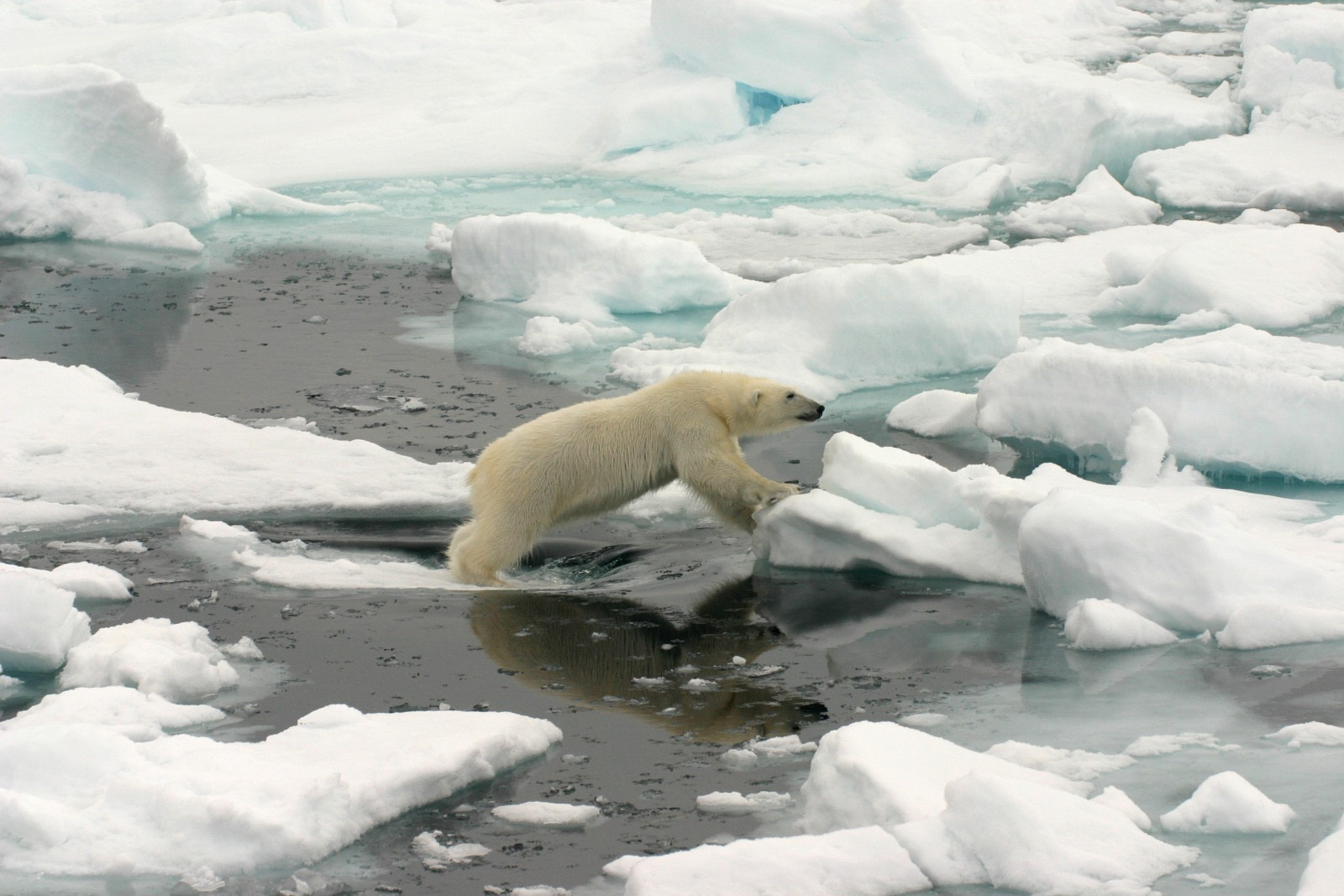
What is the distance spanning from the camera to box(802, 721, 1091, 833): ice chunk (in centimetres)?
287

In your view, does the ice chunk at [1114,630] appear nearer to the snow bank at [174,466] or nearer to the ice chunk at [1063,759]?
the ice chunk at [1063,759]

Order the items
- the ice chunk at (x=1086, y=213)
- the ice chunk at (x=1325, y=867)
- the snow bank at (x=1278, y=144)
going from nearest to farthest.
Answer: the ice chunk at (x=1325, y=867)
the ice chunk at (x=1086, y=213)
the snow bank at (x=1278, y=144)

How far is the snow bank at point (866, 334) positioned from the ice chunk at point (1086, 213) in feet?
12.0

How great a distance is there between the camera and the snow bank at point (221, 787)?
111 inches

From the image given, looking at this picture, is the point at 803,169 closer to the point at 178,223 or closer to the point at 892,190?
the point at 892,190

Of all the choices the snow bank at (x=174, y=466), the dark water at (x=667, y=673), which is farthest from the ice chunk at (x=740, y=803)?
the snow bank at (x=174, y=466)

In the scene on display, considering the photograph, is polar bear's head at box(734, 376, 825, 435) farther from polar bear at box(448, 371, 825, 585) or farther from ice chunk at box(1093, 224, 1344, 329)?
ice chunk at box(1093, 224, 1344, 329)

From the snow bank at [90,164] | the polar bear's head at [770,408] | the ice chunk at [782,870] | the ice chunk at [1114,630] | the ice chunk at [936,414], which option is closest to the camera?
the ice chunk at [782,870]

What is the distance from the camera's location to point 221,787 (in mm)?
2963

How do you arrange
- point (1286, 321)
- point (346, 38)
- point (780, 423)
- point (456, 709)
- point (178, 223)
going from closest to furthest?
point (456, 709) → point (780, 423) → point (1286, 321) → point (178, 223) → point (346, 38)

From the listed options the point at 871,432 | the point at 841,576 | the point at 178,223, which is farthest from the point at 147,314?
the point at 841,576

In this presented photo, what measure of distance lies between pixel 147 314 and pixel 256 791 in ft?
21.5

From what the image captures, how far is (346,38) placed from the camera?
1656 centimetres

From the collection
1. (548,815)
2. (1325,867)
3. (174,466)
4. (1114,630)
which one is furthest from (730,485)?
(1325,867)
